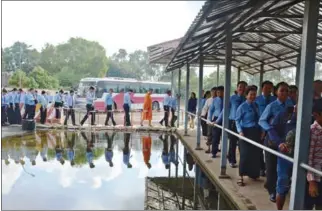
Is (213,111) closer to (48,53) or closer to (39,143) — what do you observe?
(39,143)

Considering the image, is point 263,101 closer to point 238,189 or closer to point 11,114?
point 238,189

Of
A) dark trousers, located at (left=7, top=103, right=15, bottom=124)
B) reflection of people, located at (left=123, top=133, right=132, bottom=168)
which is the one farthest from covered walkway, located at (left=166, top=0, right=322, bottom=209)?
dark trousers, located at (left=7, top=103, right=15, bottom=124)

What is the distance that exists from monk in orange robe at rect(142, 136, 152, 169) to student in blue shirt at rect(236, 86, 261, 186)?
2.68 metres

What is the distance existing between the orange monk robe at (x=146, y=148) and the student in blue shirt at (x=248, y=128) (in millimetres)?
3108

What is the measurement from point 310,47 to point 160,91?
24.7m

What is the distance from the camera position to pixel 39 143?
9375 mm

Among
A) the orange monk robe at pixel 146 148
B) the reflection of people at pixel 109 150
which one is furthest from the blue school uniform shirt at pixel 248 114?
the reflection of people at pixel 109 150

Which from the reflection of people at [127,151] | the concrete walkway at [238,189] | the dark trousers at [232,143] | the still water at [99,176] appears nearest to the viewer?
the concrete walkway at [238,189]

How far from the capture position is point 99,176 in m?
6.12

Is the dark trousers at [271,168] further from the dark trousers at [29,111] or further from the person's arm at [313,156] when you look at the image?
the dark trousers at [29,111]

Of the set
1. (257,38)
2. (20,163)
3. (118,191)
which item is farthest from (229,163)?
(20,163)

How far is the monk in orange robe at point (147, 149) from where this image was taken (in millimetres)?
7527

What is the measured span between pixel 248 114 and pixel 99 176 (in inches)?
120

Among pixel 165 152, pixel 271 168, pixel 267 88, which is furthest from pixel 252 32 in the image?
pixel 165 152
